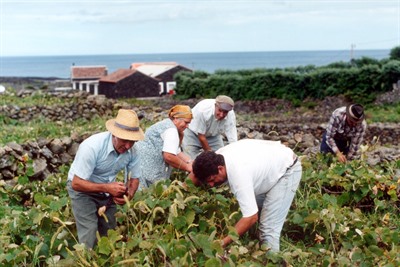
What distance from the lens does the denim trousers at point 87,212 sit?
5.07 meters

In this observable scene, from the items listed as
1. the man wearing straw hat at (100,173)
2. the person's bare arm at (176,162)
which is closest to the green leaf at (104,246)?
the man wearing straw hat at (100,173)

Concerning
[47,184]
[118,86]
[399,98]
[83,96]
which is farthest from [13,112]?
[118,86]

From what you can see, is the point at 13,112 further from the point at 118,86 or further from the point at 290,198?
the point at 118,86

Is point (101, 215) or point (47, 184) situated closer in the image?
point (101, 215)

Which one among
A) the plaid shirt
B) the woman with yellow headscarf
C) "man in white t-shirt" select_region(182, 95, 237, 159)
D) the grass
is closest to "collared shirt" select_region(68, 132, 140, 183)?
the woman with yellow headscarf

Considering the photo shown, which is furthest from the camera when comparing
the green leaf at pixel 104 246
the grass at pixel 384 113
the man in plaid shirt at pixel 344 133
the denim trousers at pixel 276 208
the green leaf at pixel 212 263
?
the grass at pixel 384 113

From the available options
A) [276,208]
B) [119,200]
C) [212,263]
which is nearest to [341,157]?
[276,208]

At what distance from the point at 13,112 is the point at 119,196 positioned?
11079 mm

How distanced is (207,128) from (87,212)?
2.78 meters

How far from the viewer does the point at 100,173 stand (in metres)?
5.20

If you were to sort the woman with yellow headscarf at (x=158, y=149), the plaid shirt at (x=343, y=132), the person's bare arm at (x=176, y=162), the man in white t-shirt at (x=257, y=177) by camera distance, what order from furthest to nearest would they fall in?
the plaid shirt at (x=343, y=132), the woman with yellow headscarf at (x=158, y=149), the person's bare arm at (x=176, y=162), the man in white t-shirt at (x=257, y=177)

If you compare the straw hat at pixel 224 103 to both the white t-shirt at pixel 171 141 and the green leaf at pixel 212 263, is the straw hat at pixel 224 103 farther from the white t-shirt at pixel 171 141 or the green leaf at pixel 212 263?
the green leaf at pixel 212 263

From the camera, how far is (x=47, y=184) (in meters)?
7.68

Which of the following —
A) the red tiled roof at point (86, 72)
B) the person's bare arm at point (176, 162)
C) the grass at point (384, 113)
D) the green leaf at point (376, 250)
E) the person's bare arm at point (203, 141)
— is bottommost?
the red tiled roof at point (86, 72)
